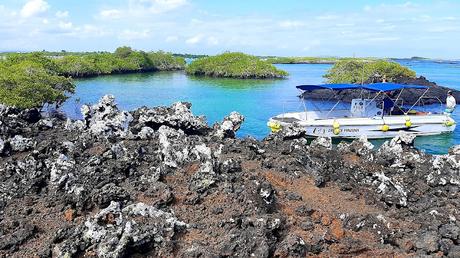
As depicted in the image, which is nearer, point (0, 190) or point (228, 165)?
point (0, 190)

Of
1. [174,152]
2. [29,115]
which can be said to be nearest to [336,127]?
[174,152]

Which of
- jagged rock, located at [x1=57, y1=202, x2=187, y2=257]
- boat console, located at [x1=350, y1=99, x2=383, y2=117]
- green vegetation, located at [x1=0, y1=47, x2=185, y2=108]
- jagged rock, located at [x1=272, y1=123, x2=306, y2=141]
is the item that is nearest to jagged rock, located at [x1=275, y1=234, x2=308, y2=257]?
jagged rock, located at [x1=57, y1=202, x2=187, y2=257]

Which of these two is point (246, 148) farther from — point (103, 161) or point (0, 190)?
point (0, 190)

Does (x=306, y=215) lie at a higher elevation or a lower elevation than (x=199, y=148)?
lower

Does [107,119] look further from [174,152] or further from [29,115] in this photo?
[174,152]

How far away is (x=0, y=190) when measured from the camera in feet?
44.6

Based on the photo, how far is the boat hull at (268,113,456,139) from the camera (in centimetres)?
3219

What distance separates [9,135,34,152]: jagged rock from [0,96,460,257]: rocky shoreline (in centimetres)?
3

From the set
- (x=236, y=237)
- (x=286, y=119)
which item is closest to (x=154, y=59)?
(x=286, y=119)

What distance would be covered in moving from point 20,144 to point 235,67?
262ft

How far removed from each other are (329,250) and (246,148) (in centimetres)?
794

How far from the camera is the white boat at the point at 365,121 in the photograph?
3222cm

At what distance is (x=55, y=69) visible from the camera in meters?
62.9

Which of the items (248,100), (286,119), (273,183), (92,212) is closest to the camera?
(92,212)
